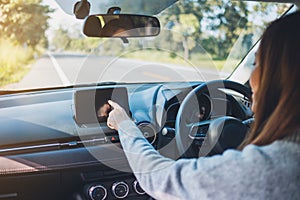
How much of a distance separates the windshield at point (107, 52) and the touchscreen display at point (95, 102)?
0.29 meters

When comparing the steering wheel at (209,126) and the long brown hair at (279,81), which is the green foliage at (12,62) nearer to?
the steering wheel at (209,126)

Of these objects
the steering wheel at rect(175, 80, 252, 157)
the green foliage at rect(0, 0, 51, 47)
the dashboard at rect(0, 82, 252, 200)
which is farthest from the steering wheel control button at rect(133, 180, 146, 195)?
the green foliage at rect(0, 0, 51, 47)

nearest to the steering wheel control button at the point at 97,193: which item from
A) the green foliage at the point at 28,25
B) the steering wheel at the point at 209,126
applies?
the steering wheel at the point at 209,126

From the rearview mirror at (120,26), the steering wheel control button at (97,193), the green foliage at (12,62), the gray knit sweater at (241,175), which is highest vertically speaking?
the green foliage at (12,62)

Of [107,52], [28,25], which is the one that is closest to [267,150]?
[107,52]

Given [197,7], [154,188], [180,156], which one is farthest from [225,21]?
[154,188]

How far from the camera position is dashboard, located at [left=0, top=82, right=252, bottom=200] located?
2641 millimetres

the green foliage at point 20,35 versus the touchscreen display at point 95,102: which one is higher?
the green foliage at point 20,35

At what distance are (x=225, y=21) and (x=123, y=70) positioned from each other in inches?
249

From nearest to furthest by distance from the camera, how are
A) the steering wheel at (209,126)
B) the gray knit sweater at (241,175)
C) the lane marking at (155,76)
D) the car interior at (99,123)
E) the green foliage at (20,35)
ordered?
the gray knit sweater at (241,175)
the steering wheel at (209,126)
the car interior at (99,123)
the lane marking at (155,76)
the green foliage at (20,35)

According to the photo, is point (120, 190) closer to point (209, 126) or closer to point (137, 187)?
point (137, 187)

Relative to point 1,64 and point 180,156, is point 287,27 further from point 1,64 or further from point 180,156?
point 1,64

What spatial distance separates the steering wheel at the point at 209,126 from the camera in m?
2.18

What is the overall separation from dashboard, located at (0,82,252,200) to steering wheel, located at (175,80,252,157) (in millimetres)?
41
